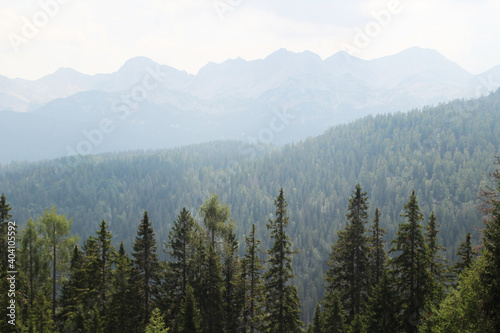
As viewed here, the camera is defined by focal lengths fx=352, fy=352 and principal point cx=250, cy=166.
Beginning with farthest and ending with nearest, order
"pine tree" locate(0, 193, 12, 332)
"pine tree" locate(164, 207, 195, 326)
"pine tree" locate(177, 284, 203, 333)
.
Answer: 1. "pine tree" locate(164, 207, 195, 326)
2. "pine tree" locate(177, 284, 203, 333)
3. "pine tree" locate(0, 193, 12, 332)

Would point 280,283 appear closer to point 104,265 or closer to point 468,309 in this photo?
point 468,309

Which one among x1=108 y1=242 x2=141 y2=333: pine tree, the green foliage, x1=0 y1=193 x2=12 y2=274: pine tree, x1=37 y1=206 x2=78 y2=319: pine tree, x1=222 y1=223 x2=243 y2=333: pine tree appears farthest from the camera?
x1=37 y1=206 x2=78 y2=319: pine tree

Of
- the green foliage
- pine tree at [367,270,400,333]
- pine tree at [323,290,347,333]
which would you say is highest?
the green foliage

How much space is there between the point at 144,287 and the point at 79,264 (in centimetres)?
680

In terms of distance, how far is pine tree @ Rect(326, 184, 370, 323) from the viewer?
29.2 m

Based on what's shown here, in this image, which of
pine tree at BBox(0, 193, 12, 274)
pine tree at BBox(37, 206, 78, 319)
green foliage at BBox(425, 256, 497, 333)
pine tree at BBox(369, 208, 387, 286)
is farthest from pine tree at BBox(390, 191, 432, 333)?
pine tree at BBox(0, 193, 12, 274)

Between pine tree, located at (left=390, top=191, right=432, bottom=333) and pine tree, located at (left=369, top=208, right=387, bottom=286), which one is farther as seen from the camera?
pine tree, located at (left=369, top=208, right=387, bottom=286)

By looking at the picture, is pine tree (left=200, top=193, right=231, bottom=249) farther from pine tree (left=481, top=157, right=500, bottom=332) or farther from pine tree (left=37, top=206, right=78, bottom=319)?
pine tree (left=481, top=157, right=500, bottom=332)

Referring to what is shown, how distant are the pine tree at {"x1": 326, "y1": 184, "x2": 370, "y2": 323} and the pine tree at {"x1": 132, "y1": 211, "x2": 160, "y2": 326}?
15174mm

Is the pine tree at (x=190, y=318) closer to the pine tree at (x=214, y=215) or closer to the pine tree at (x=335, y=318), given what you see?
the pine tree at (x=214, y=215)

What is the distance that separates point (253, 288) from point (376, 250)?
10938 millimetres

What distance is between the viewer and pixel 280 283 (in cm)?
2736

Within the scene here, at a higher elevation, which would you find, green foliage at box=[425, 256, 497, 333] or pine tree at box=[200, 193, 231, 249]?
pine tree at box=[200, 193, 231, 249]

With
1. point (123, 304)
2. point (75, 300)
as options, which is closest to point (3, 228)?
point (75, 300)
